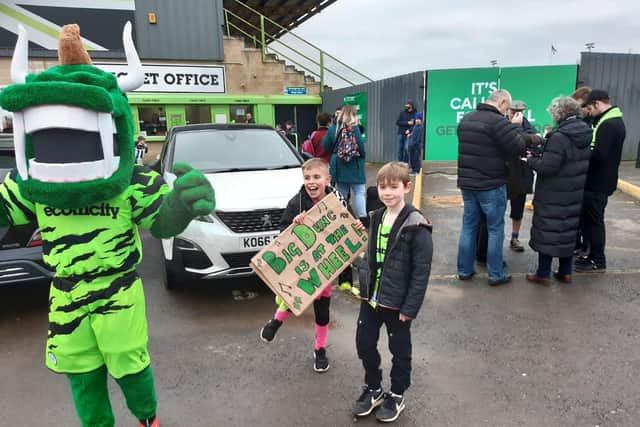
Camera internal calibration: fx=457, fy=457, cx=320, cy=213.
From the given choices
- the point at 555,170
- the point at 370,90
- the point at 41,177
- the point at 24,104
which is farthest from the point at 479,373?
the point at 370,90

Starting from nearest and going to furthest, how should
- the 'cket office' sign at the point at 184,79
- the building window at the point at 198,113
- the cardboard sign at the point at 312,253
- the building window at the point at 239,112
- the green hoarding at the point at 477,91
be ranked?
the cardboard sign at the point at 312,253 → the green hoarding at the point at 477,91 → the 'cket office' sign at the point at 184,79 → the building window at the point at 198,113 → the building window at the point at 239,112

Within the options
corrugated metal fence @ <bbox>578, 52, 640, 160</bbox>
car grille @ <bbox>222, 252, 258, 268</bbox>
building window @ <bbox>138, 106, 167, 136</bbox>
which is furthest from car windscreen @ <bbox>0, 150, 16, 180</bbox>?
corrugated metal fence @ <bbox>578, 52, 640, 160</bbox>

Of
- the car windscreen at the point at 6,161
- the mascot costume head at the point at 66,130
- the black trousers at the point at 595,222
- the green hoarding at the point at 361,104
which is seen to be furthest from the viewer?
the green hoarding at the point at 361,104

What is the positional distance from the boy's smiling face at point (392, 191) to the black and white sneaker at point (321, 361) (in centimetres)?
128

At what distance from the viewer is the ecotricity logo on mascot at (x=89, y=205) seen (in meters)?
1.90

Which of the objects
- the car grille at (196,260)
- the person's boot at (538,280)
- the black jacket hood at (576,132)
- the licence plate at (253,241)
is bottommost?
the person's boot at (538,280)

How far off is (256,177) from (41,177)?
2907mm

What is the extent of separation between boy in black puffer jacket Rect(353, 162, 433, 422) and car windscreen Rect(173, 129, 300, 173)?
9.00 ft

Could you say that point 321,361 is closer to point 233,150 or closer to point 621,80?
point 233,150

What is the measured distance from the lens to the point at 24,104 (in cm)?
187

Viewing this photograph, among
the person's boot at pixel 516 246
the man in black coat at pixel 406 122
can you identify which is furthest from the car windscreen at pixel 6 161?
the man in black coat at pixel 406 122

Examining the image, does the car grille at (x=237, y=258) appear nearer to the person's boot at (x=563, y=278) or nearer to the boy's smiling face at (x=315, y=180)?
the boy's smiling face at (x=315, y=180)

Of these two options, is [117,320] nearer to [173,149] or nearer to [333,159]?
[173,149]

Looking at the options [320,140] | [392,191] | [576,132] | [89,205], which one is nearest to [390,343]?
[392,191]
